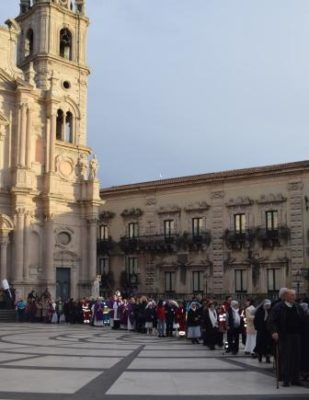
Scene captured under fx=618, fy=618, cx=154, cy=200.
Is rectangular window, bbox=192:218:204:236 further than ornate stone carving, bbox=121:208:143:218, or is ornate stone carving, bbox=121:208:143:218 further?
ornate stone carving, bbox=121:208:143:218

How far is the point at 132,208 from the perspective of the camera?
163 ft

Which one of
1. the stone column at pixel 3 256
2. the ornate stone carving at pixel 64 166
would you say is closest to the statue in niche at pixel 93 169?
the ornate stone carving at pixel 64 166

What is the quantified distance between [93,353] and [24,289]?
22.1 m

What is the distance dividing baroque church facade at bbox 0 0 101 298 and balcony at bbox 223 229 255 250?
30.8 feet

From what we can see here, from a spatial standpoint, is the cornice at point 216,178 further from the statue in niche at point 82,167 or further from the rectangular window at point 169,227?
the statue in niche at point 82,167

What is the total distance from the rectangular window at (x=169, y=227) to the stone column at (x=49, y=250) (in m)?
10.3

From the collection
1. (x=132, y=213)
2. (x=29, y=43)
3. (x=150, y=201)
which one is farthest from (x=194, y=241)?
(x=29, y=43)

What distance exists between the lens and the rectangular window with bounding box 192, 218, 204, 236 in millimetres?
45344

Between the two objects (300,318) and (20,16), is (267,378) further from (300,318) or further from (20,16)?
(20,16)

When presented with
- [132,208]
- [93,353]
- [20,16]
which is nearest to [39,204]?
[132,208]

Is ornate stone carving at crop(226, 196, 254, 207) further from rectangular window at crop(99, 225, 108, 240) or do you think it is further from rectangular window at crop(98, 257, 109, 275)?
rectangular window at crop(98, 257, 109, 275)

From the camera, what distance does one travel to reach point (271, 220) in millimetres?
42344

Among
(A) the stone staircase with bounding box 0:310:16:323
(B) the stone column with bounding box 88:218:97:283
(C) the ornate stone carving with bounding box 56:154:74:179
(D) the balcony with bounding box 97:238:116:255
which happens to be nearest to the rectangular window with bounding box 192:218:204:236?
(D) the balcony with bounding box 97:238:116:255

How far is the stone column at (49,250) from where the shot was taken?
39.1 m
